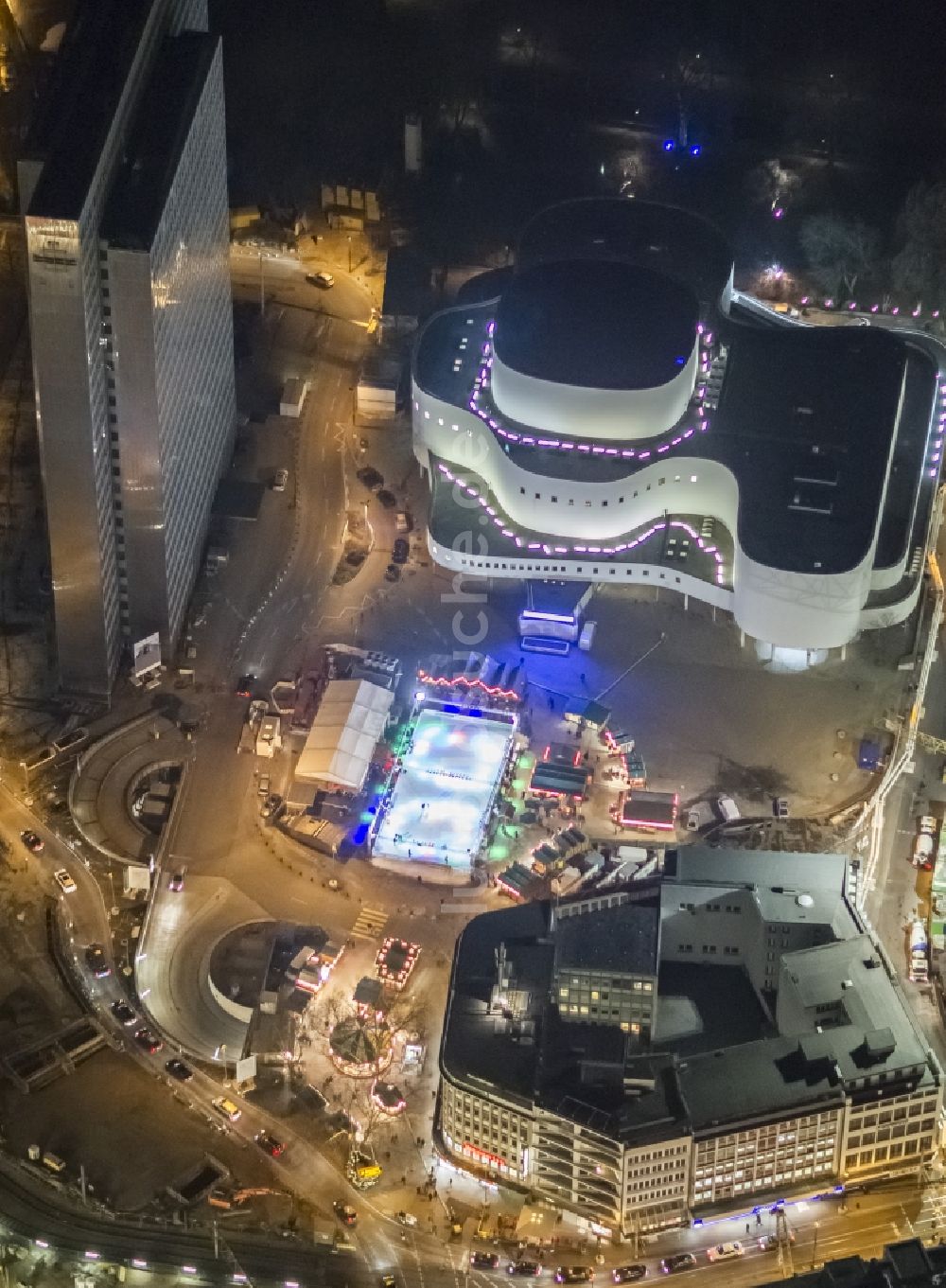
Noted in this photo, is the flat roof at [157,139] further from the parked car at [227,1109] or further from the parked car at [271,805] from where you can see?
the parked car at [227,1109]

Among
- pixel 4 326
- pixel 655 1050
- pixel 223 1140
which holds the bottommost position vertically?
pixel 223 1140

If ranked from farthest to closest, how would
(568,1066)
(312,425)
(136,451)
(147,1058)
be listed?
(312,425)
(136,451)
(147,1058)
(568,1066)

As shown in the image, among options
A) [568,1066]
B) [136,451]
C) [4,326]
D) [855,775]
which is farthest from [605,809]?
[4,326]

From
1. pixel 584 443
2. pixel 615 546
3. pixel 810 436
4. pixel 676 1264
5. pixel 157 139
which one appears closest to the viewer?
pixel 676 1264

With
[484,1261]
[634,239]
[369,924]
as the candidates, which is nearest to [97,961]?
[369,924]

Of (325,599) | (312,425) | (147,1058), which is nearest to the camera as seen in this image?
(147,1058)

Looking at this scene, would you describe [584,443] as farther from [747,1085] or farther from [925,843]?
[747,1085]

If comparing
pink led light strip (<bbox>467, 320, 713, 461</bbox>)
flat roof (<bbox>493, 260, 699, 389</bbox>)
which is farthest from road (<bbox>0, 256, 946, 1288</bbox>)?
flat roof (<bbox>493, 260, 699, 389</bbox>)

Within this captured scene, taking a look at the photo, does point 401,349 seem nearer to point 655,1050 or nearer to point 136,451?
point 136,451
